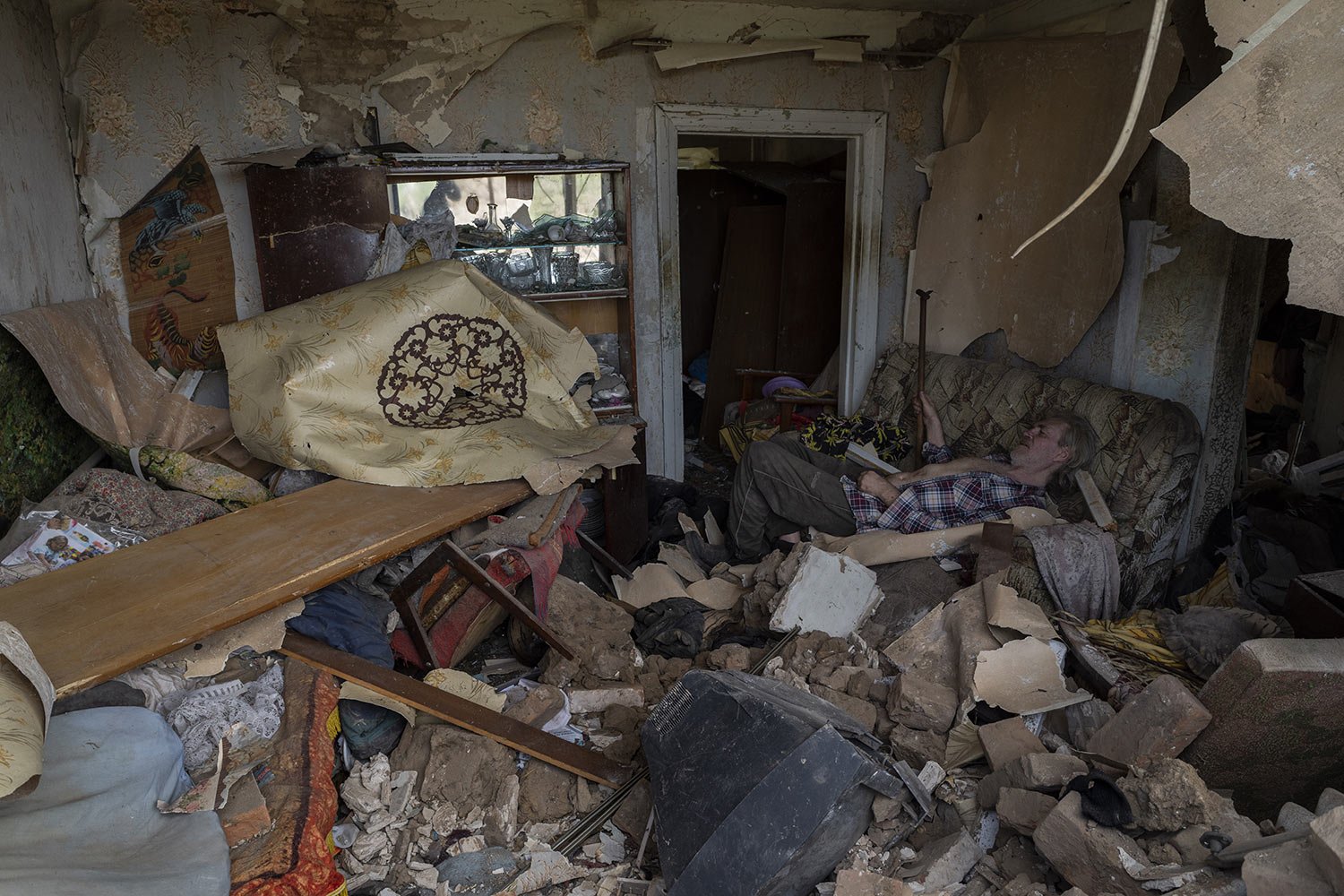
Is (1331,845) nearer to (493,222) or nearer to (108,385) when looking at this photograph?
(108,385)

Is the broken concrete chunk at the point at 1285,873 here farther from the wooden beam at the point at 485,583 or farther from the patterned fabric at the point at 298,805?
the wooden beam at the point at 485,583

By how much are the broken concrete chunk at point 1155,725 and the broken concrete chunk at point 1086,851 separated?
346 millimetres

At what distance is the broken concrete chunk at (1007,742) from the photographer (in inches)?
88.4

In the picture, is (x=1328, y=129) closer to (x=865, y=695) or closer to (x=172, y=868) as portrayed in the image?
(x=865, y=695)

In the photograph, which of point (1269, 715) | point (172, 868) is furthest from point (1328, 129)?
point (172, 868)

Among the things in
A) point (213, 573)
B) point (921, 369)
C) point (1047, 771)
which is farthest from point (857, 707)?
point (921, 369)

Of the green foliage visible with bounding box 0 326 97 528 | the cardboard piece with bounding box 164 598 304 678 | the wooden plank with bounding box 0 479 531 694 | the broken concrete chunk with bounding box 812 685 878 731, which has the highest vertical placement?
the green foliage visible with bounding box 0 326 97 528

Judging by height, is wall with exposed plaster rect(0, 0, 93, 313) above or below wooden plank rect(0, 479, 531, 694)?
above

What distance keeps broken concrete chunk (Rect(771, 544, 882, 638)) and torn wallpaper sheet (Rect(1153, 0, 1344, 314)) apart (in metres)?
1.74

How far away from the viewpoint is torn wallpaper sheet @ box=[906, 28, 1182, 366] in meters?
3.47

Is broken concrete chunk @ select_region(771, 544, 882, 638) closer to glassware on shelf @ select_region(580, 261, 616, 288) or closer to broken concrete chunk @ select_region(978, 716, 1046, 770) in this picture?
broken concrete chunk @ select_region(978, 716, 1046, 770)

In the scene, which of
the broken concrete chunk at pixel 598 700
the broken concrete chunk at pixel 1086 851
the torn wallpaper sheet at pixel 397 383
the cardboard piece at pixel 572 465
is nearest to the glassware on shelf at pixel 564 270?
the torn wallpaper sheet at pixel 397 383

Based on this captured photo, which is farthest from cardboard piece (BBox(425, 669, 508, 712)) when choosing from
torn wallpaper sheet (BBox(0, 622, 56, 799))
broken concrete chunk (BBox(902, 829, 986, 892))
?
broken concrete chunk (BBox(902, 829, 986, 892))

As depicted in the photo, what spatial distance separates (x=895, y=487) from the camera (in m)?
3.71
